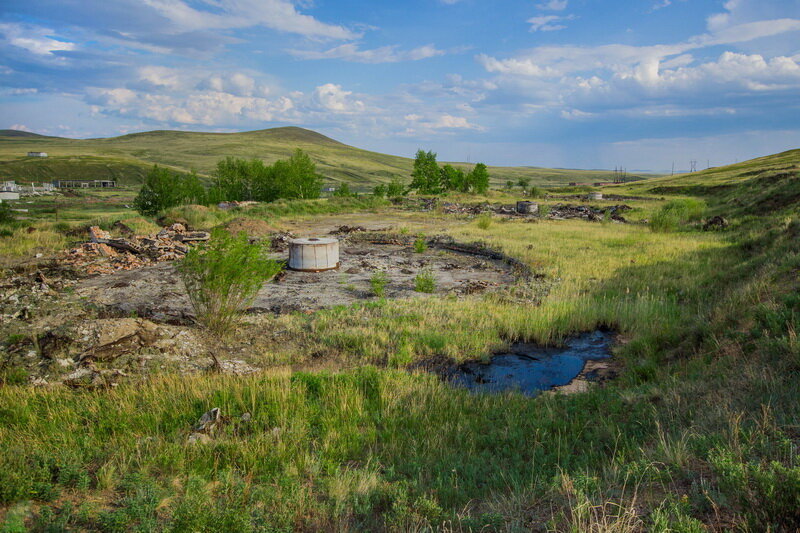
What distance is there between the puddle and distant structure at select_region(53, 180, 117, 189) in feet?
466

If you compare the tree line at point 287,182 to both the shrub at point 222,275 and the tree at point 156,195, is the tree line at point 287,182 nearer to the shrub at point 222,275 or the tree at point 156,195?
the tree at point 156,195

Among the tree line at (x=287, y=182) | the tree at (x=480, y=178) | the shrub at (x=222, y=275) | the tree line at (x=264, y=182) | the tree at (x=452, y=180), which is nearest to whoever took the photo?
the shrub at (x=222, y=275)

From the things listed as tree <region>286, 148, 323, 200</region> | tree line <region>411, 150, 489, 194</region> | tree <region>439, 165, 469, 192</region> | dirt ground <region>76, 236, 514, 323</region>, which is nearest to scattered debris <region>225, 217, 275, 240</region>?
dirt ground <region>76, 236, 514, 323</region>

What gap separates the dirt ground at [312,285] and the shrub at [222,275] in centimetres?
141

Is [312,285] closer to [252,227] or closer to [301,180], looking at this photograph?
[252,227]

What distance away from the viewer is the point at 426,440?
4.41m

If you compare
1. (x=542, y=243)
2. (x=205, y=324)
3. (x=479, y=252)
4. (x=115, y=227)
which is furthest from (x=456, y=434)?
(x=115, y=227)

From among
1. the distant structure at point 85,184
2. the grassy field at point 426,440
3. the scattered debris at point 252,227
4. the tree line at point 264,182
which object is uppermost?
the distant structure at point 85,184

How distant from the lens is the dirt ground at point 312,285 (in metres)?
10.2

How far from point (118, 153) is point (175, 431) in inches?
8164

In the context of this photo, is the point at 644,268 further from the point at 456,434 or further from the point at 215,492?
the point at 215,492

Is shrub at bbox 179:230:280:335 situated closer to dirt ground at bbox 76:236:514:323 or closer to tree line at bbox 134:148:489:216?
dirt ground at bbox 76:236:514:323

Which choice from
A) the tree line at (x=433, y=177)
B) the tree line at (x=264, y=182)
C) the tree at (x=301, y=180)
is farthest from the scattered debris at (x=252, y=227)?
the tree line at (x=433, y=177)

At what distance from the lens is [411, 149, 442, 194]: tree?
68.0 m
